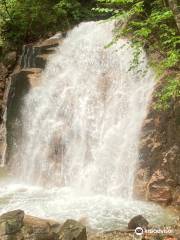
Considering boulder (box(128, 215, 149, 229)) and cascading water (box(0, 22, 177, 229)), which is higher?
cascading water (box(0, 22, 177, 229))

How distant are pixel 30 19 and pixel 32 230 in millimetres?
13695

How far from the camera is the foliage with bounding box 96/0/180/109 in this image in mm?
7906

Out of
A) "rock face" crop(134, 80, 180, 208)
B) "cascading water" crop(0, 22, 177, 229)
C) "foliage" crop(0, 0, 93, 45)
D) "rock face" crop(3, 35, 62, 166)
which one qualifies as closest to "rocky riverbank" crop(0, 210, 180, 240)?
"cascading water" crop(0, 22, 177, 229)

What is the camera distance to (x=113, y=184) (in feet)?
37.4

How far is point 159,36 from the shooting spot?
32.0ft

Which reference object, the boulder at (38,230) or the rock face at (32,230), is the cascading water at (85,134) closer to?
the boulder at (38,230)

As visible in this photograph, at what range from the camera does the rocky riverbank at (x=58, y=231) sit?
7.41 m

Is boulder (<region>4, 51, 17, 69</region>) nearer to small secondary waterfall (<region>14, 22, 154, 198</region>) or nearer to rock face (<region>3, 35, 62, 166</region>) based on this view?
rock face (<region>3, 35, 62, 166</region>)

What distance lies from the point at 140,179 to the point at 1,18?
40.7 ft

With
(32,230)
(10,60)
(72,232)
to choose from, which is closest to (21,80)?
(10,60)

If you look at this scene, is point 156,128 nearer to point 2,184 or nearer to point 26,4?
point 2,184

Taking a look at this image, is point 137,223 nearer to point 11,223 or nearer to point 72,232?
point 72,232

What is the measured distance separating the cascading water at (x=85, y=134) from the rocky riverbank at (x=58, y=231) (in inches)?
30.4

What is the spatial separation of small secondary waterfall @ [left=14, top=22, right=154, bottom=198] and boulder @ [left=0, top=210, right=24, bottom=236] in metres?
3.98
